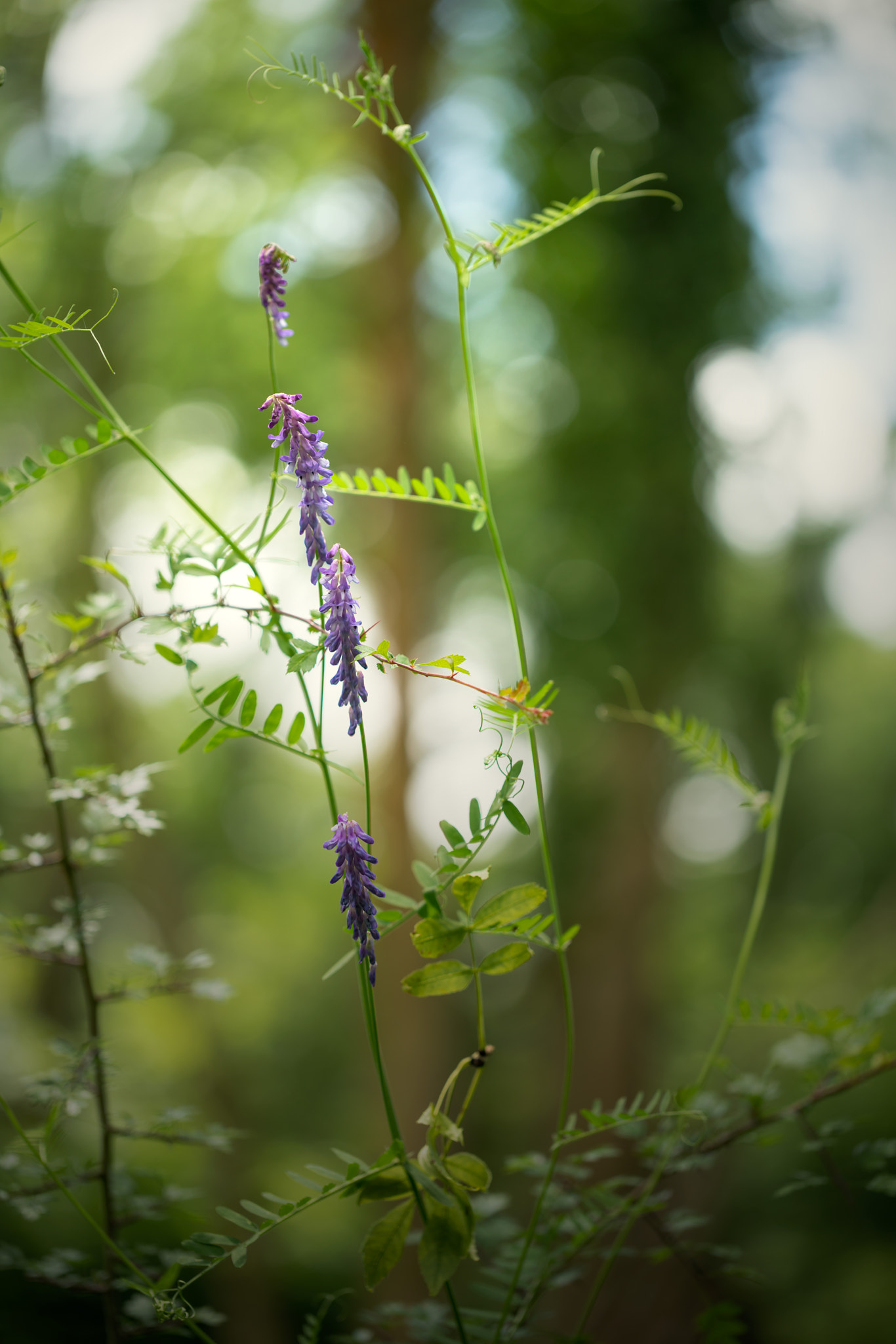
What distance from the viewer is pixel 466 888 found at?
486 mm

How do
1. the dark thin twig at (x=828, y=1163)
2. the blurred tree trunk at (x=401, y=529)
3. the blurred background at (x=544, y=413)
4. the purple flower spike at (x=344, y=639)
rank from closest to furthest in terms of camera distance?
the purple flower spike at (x=344, y=639) → the dark thin twig at (x=828, y=1163) → the blurred background at (x=544, y=413) → the blurred tree trunk at (x=401, y=529)

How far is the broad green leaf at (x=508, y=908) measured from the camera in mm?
496

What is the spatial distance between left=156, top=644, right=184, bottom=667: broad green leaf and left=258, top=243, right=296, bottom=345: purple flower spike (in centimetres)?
19

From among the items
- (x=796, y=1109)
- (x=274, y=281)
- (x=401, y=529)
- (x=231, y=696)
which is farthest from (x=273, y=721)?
(x=401, y=529)

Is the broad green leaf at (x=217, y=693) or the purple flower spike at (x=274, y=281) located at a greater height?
the purple flower spike at (x=274, y=281)

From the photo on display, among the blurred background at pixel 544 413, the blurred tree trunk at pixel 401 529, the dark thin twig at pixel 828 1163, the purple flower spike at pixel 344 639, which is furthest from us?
the blurred tree trunk at pixel 401 529

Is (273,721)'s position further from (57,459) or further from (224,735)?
(57,459)

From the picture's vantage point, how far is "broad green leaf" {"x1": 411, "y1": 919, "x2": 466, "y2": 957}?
48cm

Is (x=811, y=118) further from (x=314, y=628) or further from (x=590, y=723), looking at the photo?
(x=314, y=628)

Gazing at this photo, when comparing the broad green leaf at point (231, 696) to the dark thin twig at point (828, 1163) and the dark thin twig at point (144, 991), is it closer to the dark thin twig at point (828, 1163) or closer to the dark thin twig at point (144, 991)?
the dark thin twig at point (144, 991)

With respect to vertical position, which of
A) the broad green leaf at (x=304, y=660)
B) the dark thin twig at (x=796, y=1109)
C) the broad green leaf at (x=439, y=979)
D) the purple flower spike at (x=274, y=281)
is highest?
the purple flower spike at (x=274, y=281)

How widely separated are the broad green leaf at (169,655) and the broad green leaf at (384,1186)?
31cm

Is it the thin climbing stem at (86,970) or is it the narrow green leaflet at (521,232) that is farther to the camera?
the thin climbing stem at (86,970)

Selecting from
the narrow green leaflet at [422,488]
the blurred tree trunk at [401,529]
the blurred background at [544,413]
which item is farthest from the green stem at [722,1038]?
the blurred tree trunk at [401,529]
